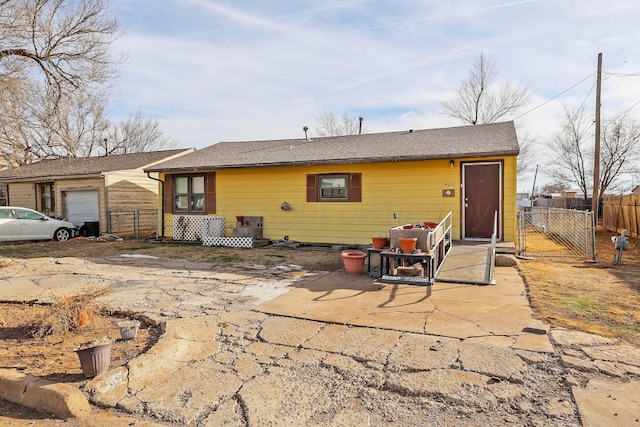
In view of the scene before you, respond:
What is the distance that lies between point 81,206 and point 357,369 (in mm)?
16936

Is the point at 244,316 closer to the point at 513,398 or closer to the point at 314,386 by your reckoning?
the point at 314,386

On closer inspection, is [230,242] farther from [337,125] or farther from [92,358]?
[337,125]

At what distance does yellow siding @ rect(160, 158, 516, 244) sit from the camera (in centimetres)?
1028

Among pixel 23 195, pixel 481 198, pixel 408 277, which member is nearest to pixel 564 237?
pixel 481 198

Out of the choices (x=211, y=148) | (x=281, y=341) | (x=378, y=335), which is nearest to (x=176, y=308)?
(x=281, y=341)

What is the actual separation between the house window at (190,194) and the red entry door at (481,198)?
26.0 feet

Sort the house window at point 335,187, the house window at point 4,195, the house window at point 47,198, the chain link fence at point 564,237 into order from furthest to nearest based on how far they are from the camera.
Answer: the house window at point 4,195, the house window at point 47,198, the house window at point 335,187, the chain link fence at point 564,237

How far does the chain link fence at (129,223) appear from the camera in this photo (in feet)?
50.9

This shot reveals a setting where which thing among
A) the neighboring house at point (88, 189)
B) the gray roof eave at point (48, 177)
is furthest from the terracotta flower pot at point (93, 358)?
the gray roof eave at point (48, 177)

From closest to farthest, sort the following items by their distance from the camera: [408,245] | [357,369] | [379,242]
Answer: [357,369], [408,245], [379,242]

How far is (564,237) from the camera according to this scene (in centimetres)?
1188

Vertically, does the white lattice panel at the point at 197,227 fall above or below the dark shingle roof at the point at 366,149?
below

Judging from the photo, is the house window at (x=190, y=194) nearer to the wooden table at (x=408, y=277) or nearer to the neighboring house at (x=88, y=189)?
the neighboring house at (x=88, y=189)

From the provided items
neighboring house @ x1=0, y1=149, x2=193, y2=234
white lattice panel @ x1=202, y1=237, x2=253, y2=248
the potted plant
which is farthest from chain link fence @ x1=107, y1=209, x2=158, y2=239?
the potted plant
